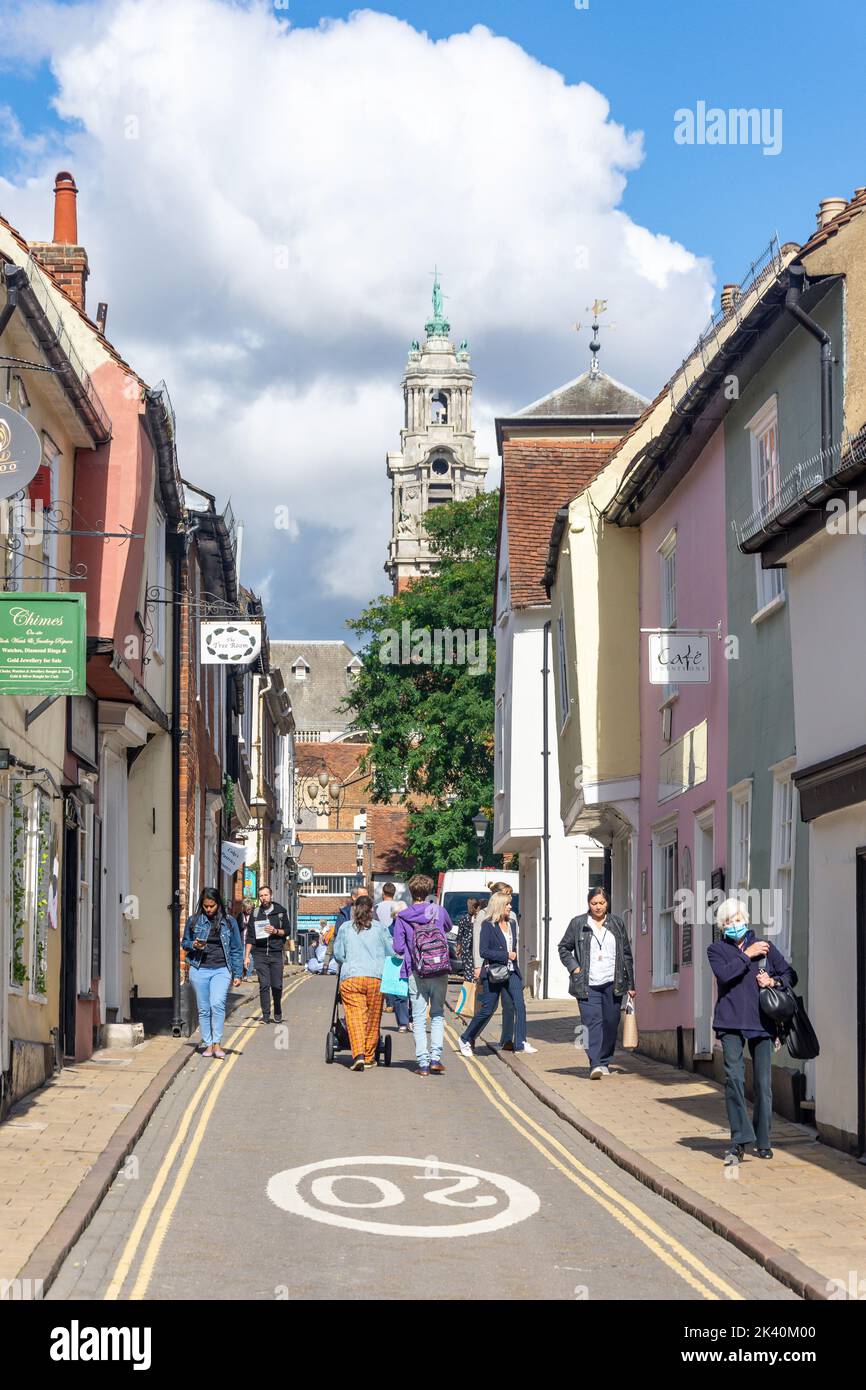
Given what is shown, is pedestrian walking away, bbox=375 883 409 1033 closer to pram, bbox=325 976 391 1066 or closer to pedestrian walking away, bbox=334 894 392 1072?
pram, bbox=325 976 391 1066

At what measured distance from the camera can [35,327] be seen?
48.8 feet

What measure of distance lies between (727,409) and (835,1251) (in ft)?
33.8

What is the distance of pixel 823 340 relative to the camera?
1419 cm

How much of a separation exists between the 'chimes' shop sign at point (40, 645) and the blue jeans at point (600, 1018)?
6.92m

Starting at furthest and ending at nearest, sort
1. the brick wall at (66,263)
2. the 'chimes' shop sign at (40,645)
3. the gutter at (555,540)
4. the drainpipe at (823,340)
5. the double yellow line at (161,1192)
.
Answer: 1. the gutter at (555,540)
2. the brick wall at (66,263)
3. the drainpipe at (823,340)
4. the 'chimes' shop sign at (40,645)
5. the double yellow line at (161,1192)

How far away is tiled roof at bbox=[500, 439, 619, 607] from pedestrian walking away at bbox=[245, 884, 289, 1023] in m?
11.1

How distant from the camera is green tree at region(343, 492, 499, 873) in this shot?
5462cm

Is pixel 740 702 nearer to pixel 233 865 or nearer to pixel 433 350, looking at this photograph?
pixel 233 865

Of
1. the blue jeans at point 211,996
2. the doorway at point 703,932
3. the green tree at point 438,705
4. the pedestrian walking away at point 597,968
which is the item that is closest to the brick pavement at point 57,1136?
the blue jeans at point 211,996

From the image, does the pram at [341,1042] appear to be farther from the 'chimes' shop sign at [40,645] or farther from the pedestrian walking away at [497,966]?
the 'chimes' shop sign at [40,645]

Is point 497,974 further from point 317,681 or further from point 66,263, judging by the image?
point 317,681

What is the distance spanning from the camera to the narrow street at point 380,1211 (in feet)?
29.2
